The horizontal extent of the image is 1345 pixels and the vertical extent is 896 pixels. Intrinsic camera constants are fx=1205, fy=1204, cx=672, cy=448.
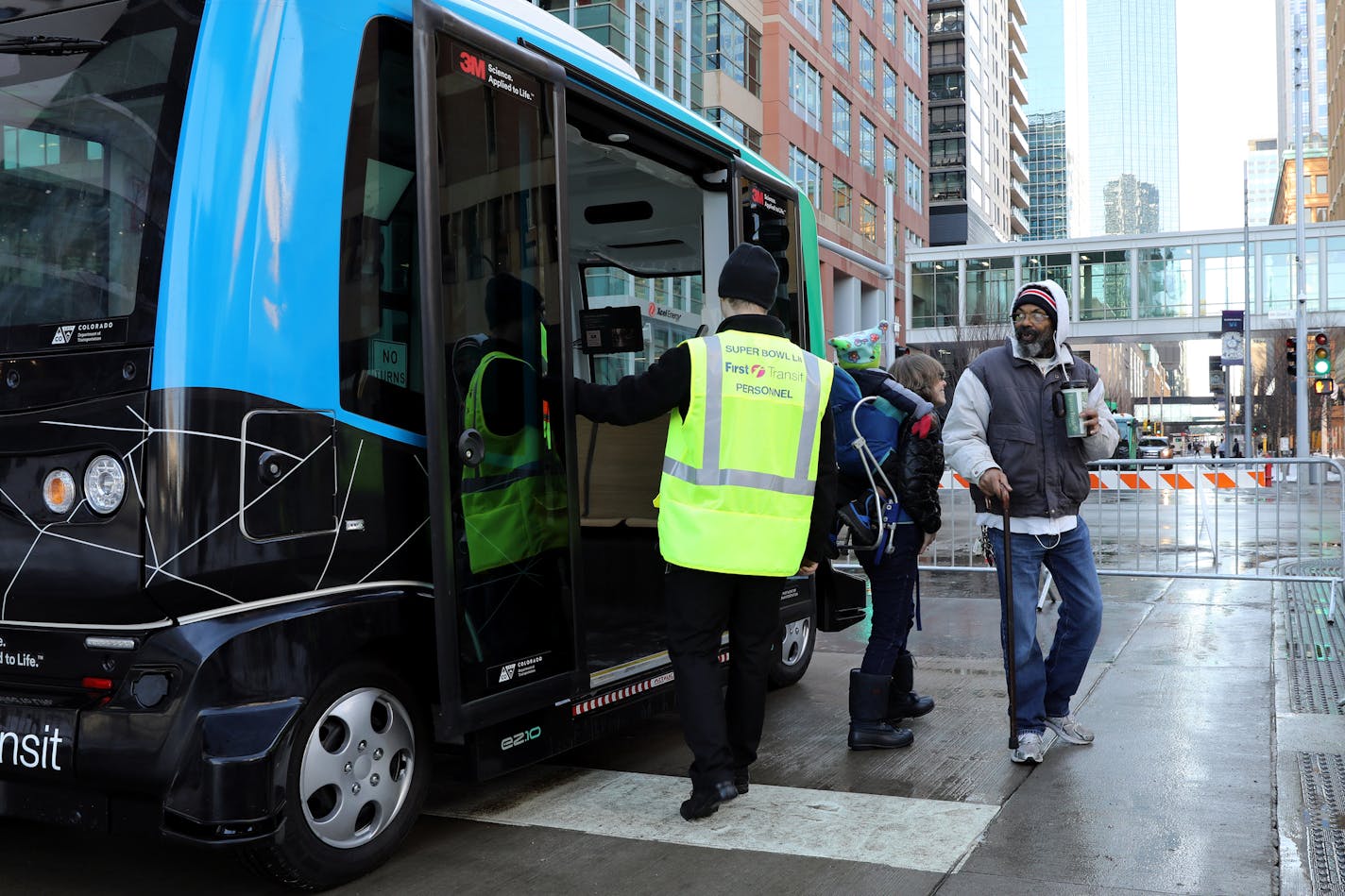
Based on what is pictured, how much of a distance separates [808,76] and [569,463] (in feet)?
122

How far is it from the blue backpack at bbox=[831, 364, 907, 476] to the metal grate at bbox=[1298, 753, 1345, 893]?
2.08m

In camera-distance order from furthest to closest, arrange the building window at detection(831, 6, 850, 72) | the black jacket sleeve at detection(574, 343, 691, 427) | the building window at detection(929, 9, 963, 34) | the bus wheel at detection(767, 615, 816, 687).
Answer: the building window at detection(929, 9, 963, 34) < the building window at detection(831, 6, 850, 72) < the bus wheel at detection(767, 615, 816, 687) < the black jacket sleeve at detection(574, 343, 691, 427)

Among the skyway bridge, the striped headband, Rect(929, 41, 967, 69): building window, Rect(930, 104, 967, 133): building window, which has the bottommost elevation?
the striped headband

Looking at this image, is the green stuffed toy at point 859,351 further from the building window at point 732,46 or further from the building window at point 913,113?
the building window at point 913,113

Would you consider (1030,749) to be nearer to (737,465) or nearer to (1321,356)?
(737,465)

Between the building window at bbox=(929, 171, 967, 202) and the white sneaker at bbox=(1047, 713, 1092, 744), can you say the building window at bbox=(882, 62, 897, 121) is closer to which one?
the building window at bbox=(929, 171, 967, 202)

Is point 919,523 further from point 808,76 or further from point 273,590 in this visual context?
point 808,76

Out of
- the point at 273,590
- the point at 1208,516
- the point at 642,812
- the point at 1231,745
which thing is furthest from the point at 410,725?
the point at 1208,516

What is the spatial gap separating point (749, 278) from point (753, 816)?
197 cm

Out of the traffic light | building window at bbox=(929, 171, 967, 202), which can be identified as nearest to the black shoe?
the traffic light

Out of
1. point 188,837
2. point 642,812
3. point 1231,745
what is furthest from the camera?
point 1231,745

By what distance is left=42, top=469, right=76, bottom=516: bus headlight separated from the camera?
11.0 feet

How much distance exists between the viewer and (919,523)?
533 centimetres

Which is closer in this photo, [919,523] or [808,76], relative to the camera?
[919,523]
